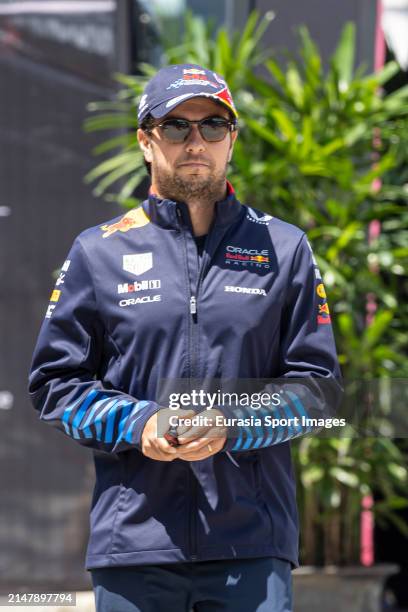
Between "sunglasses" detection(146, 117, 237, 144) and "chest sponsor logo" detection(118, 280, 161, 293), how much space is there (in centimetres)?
32

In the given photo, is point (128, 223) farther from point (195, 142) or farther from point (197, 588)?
point (197, 588)

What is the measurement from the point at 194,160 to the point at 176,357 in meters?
0.44

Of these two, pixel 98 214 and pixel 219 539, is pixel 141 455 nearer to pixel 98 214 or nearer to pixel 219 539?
pixel 219 539

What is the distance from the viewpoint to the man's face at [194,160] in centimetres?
226

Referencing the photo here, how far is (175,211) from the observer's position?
2289 mm

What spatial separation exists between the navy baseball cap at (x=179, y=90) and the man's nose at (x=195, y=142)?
7cm

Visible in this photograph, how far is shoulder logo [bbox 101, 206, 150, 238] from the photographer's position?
2351 millimetres

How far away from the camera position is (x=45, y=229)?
516cm

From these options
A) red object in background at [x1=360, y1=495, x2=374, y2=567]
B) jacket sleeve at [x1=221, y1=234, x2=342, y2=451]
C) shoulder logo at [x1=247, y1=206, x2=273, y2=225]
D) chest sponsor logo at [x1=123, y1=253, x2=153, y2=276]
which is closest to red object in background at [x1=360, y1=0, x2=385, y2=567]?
red object in background at [x1=360, y1=495, x2=374, y2=567]

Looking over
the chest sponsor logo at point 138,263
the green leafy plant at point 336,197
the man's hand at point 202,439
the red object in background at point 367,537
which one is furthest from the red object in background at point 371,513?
the man's hand at point 202,439

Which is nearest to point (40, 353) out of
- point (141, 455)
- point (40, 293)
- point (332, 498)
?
point (141, 455)

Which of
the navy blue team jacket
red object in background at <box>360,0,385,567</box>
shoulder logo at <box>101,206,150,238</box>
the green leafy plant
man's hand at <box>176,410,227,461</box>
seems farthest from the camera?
red object in background at <box>360,0,385,567</box>

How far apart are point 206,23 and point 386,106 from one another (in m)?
1.12

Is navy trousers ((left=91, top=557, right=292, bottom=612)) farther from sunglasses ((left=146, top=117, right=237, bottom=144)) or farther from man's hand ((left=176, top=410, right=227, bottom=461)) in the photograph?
sunglasses ((left=146, top=117, right=237, bottom=144))
